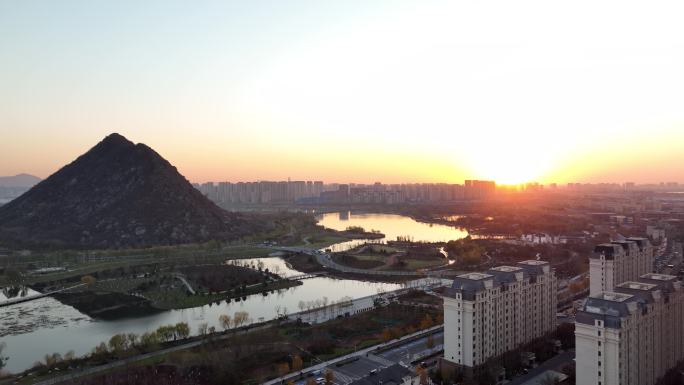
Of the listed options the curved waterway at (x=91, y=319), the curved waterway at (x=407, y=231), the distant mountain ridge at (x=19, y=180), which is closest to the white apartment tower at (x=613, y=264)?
the curved waterway at (x=91, y=319)

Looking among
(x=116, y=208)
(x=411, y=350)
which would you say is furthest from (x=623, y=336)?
(x=116, y=208)

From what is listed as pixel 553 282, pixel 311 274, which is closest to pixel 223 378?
pixel 553 282

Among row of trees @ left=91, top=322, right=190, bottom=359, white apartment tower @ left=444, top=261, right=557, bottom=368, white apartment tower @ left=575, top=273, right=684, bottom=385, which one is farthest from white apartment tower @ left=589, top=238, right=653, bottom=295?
row of trees @ left=91, top=322, right=190, bottom=359

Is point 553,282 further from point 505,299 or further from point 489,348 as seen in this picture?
point 489,348

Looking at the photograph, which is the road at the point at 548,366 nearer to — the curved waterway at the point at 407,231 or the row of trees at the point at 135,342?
the row of trees at the point at 135,342

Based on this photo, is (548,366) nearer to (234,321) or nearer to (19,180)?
(234,321)

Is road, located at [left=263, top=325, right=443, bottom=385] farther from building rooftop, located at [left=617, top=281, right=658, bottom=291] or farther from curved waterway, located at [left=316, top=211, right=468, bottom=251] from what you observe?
curved waterway, located at [left=316, top=211, right=468, bottom=251]
